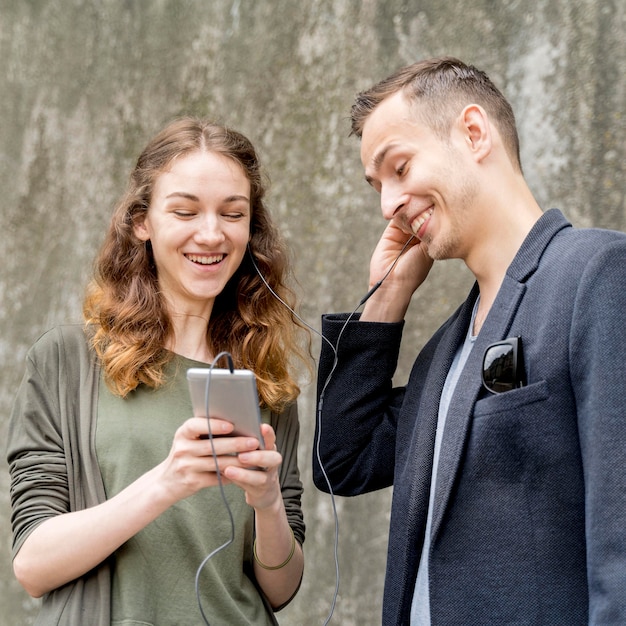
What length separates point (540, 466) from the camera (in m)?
1.54

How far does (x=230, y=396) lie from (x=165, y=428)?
432mm

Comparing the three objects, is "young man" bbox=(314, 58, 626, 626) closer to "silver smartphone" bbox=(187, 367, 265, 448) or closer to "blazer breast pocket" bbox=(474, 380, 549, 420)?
"blazer breast pocket" bbox=(474, 380, 549, 420)

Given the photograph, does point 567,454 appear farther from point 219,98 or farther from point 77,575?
point 219,98

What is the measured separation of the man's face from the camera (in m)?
1.85

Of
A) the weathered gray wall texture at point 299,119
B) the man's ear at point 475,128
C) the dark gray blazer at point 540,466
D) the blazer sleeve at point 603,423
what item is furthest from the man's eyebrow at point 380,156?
the weathered gray wall texture at point 299,119

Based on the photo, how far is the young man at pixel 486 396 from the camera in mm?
1479

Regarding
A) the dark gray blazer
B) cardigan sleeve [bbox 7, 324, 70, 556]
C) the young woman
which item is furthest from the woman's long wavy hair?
the dark gray blazer

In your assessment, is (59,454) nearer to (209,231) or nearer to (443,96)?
(209,231)

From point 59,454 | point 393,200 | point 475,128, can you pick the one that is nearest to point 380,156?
point 393,200

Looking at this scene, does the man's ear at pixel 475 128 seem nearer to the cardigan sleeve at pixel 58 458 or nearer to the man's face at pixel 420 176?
the man's face at pixel 420 176

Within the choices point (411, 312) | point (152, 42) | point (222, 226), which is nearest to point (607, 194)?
point (411, 312)

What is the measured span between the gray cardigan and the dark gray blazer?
Answer: 2.13 ft

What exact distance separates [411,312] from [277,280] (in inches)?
33.9

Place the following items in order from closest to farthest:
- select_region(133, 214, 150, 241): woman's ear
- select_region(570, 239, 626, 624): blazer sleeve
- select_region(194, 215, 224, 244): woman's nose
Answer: select_region(570, 239, 626, 624): blazer sleeve → select_region(194, 215, 224, 244): woman's nose → select_region(133, 214, 150, 241): woman's ear
